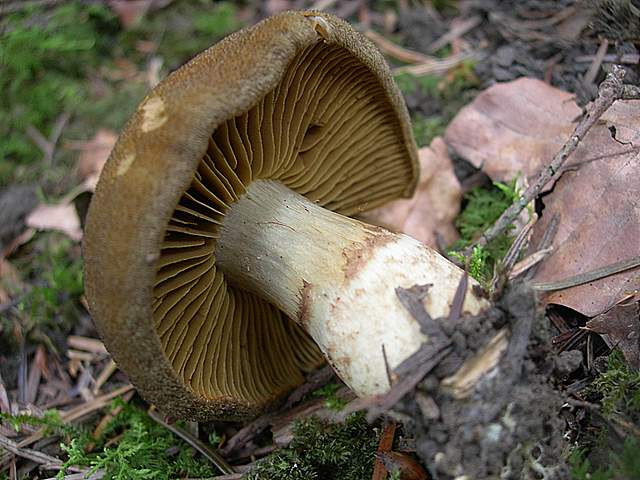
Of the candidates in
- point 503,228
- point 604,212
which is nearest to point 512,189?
point 503,228

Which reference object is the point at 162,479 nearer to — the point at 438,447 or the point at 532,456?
the point at 438,447

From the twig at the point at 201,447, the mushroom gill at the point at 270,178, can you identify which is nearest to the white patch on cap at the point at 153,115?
the mushroom gill at the point at 270,178

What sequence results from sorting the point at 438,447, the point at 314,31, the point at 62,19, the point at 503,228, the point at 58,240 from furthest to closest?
1. the point at 62,19
2. the point at 58,240
3. the point at 503,228
4. the point at 314,31
5. the point at 438,447

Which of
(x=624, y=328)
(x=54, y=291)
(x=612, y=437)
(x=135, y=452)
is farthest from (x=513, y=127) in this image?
(x=54, y=291)

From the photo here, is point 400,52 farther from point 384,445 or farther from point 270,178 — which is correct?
point 384,445

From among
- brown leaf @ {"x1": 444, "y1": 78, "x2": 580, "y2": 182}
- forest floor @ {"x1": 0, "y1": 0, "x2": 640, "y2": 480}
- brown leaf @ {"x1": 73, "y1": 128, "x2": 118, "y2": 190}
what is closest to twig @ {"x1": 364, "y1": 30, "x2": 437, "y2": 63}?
forest floor @ {"x1": 0, "y1": 0, "x2": 640, "y2": 480}

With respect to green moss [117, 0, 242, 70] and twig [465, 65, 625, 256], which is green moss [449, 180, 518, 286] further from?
green moss [117, 0, 242, 70]

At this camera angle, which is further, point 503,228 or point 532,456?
point 503,228
